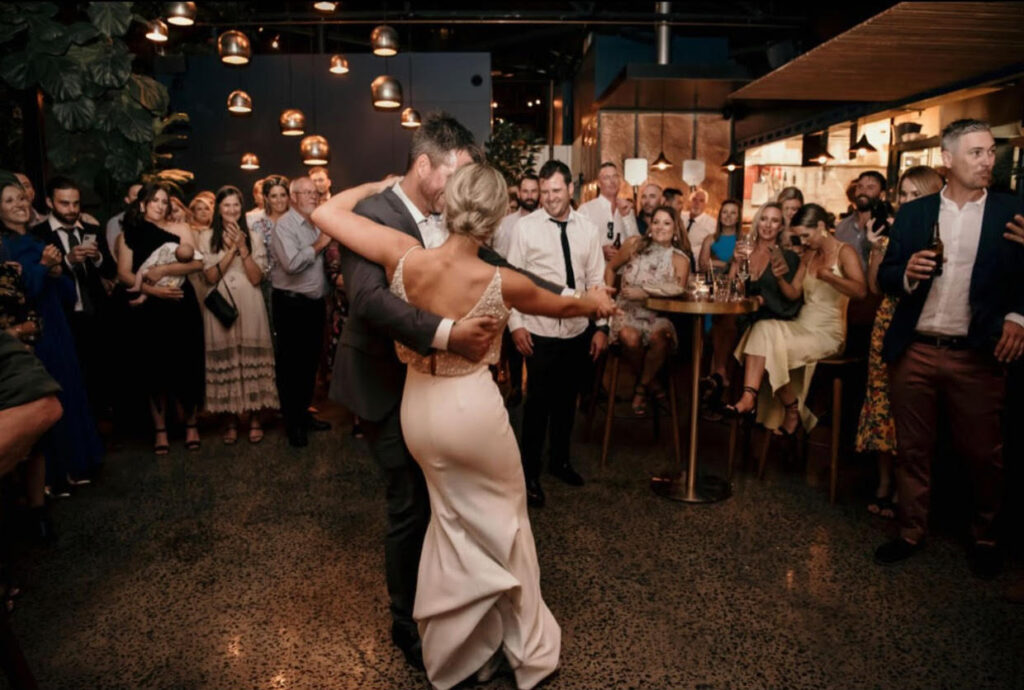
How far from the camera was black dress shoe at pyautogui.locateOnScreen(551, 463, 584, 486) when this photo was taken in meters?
4.13

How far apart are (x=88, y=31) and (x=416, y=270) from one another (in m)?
6.36

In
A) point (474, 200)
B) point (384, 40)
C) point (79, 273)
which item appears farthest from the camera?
point (384, 40)

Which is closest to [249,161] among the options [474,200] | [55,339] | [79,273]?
[79,273]

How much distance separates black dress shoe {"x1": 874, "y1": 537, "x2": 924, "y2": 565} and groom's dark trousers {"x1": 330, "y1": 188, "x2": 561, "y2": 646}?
1.99m

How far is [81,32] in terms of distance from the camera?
21.8ft

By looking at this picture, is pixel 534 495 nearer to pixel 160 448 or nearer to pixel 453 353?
pixel 453 353

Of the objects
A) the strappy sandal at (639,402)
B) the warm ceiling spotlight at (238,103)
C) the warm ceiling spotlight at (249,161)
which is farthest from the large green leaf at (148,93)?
the strappy sandal at (639,402)

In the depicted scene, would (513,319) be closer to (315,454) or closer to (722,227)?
(315,454)

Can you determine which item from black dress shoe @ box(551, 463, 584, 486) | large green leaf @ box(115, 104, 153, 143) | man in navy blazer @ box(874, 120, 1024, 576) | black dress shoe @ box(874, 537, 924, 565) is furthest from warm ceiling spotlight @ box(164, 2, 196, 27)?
black dress shoe @ box(874, 537, 924, 565)

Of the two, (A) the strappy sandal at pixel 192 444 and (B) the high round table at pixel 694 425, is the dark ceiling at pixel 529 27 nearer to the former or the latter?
(A) the strappy sandal at pixel 192 444

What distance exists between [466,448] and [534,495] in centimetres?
176

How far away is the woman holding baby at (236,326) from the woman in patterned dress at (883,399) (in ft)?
12.1

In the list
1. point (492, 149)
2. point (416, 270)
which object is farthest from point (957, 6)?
point (492, 149)

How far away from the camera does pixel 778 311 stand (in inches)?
166
